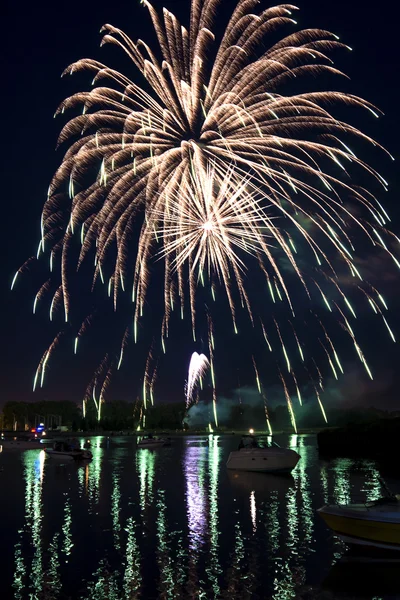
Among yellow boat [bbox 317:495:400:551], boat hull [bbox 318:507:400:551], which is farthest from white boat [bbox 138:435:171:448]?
yellow boat [bbox 317:495:400:551]

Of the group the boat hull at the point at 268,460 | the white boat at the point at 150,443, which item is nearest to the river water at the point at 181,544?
the boat hull at the point at 268,460

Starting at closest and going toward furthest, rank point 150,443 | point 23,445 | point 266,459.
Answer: point 266,459 → point 23,445 → point 150,443

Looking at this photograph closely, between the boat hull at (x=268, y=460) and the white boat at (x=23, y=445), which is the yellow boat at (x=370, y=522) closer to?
the boat hull at (x=268, y=460)

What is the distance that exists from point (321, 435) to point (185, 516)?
8363cm

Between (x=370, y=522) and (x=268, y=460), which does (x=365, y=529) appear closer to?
(x=370, y=522)

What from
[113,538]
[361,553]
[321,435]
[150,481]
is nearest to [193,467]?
[150,481]

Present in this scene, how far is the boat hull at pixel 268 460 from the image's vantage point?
64188mm

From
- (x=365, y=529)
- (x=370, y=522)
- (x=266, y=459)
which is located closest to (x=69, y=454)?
(x=266, y=459)

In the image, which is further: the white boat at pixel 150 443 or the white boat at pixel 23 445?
the white boat at pixel 150 443

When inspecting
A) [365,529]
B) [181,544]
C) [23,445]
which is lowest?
[181,544]

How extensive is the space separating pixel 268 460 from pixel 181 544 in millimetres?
36949

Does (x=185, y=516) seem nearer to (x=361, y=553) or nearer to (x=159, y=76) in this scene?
(x=361, y=553)

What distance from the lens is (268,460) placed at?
211 feet

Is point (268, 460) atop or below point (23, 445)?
below
